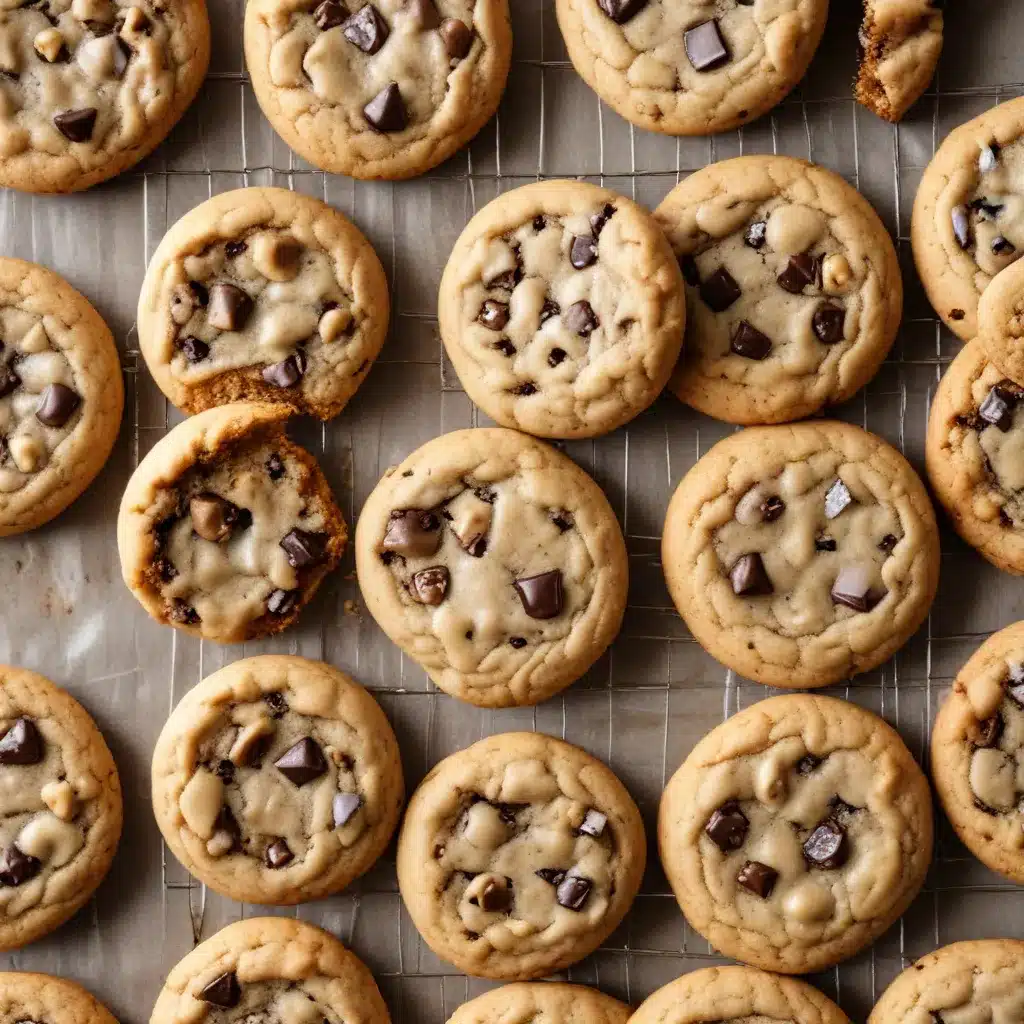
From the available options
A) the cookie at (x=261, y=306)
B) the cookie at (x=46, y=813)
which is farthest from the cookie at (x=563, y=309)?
the cookie at (x=46, y=813)

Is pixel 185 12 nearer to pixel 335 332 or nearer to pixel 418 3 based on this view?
pixel 418 3

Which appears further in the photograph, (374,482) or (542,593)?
(374,482)

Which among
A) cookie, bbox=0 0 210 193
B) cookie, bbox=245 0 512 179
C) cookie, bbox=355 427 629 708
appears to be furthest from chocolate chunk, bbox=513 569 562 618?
cookie, bbox=0 0 210 193

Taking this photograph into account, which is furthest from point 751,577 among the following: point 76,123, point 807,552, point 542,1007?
point 76,123

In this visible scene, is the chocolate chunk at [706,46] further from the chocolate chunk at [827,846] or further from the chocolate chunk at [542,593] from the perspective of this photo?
the chocolate chunk at [827,846]

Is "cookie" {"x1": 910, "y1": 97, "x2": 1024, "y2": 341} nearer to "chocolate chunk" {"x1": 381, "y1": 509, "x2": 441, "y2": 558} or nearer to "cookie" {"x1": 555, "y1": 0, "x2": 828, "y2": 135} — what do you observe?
"cookie" {"x1": 555, "y1": 0, "x2": 828, "y2": 135}

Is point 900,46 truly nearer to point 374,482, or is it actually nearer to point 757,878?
point 374,482
